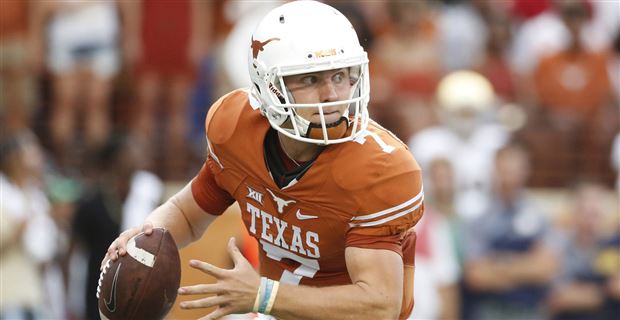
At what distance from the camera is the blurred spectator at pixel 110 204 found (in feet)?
27.1

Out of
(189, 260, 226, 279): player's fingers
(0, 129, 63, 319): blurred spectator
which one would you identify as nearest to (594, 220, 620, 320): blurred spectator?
(0, 129, 63, 319): blurred spectator

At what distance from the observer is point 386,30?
10227 mm

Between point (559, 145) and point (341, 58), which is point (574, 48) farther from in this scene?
point (341, 58)

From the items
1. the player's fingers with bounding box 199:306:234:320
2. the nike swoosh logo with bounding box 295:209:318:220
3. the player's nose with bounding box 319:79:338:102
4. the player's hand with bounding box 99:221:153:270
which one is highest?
the player's nose with bounding box 319:79:338:102

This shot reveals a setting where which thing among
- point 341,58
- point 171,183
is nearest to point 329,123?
point 341,58

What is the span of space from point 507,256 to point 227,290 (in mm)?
4808

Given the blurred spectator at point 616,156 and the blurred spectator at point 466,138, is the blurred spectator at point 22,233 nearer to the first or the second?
the blurred spectator at point 466,138

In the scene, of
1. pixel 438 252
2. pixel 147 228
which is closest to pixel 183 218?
pixel 147 228

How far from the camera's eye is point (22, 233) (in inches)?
301

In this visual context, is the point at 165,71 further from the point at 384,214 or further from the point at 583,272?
the point at 384,214

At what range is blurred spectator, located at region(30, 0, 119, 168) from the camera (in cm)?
918

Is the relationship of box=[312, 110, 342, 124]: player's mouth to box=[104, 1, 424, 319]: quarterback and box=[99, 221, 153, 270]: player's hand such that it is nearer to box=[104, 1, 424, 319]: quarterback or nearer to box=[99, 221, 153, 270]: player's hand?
box=[104, 1, 424, 319]: quarterback

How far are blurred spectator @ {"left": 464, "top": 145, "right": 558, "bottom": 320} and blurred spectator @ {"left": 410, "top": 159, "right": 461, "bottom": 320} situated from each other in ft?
0.52

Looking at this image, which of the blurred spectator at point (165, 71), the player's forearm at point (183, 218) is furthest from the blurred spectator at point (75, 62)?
the player's forearm at point (183, 218)
